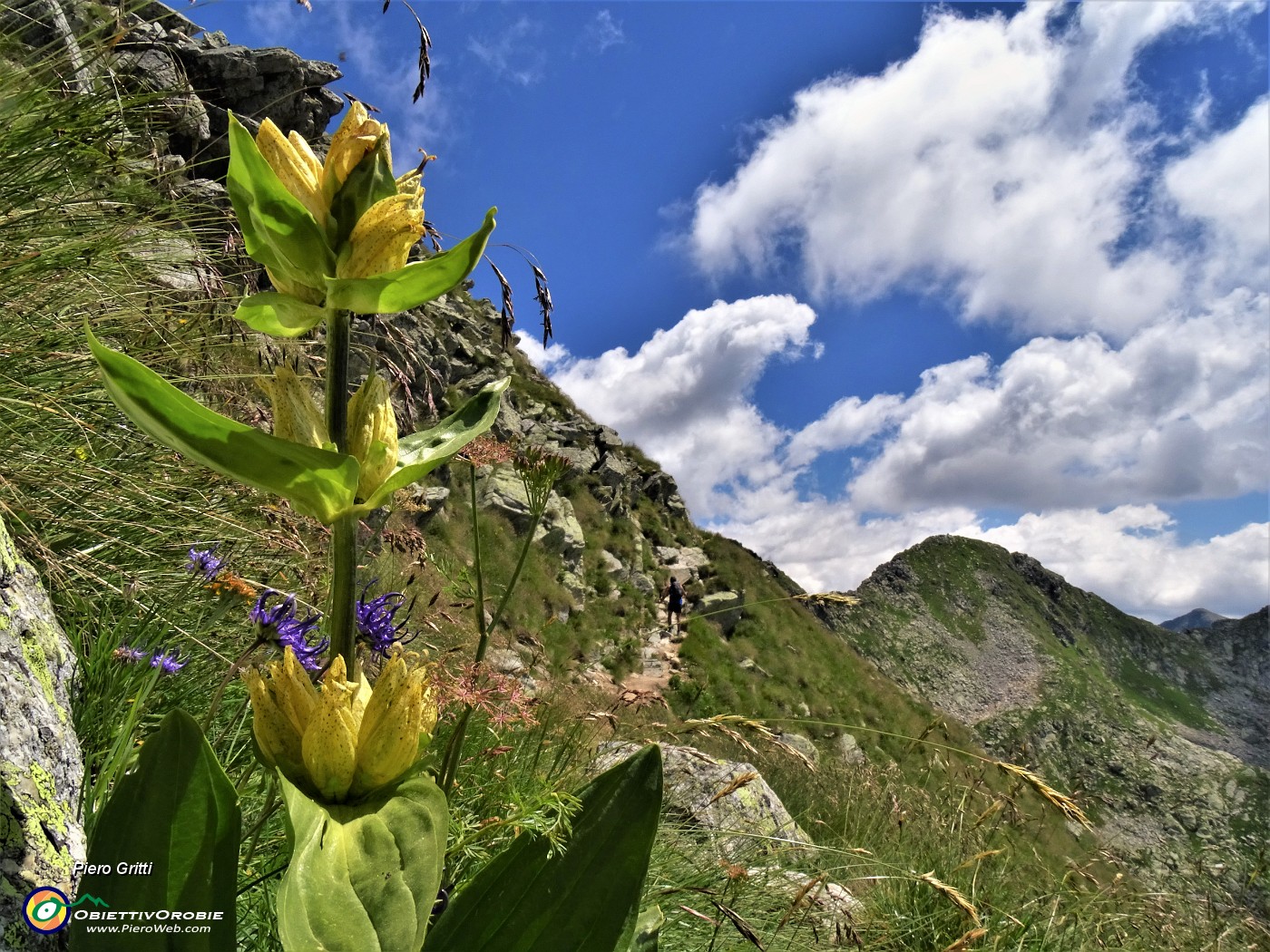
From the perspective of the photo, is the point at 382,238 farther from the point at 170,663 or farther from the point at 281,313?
the point at 170,663

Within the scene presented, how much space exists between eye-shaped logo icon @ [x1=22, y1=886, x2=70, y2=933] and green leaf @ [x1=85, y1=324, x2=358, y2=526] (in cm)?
73

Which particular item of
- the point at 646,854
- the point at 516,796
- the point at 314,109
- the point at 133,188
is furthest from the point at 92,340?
the point at 314,109

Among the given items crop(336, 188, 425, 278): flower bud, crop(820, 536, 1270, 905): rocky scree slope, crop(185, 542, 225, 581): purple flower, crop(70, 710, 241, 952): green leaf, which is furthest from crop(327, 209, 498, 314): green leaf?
crop(820, 536, 1270, 905): rocky scree slope

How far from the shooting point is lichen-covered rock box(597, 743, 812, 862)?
3887mm

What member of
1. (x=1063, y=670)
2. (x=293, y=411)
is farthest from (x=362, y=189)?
(x=1063, y=670)

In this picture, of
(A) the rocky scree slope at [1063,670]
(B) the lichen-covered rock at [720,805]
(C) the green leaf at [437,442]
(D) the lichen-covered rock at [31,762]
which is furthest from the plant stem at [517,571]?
(A) the rocky scree slope at [1063,670]

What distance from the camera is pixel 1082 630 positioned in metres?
139

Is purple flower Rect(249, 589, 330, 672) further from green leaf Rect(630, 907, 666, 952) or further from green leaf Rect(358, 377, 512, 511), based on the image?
green leaf Rect(630, 907, 666, 952)

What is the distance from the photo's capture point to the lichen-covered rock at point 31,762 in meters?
1.09

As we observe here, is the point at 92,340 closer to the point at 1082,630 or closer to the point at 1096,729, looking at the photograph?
the point at 1096,729

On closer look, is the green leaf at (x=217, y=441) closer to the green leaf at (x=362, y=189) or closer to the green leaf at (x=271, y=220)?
the green leaf at (x=271, y=220)

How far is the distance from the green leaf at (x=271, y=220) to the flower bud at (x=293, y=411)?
163mm

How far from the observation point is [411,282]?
1.08m

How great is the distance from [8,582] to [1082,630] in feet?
544
